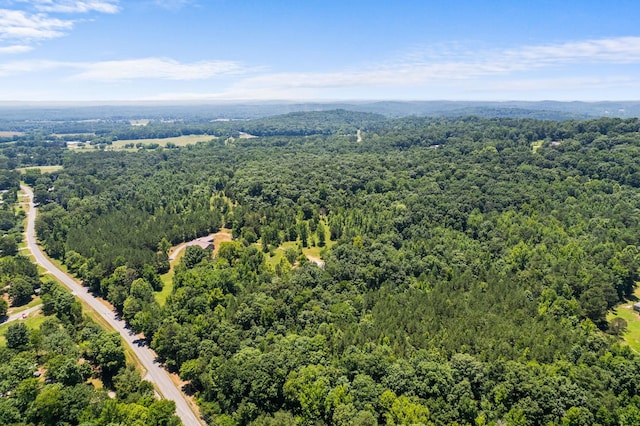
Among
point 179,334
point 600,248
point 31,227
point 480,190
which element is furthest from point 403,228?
point 31,227

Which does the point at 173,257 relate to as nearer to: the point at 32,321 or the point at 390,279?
the point at 32,321

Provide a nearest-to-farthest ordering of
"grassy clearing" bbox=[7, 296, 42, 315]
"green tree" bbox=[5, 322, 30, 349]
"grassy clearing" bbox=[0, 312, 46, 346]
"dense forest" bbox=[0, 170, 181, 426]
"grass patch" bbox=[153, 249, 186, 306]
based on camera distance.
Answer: "dense forest" bbox=[0, 170, 181, 426], "green tree" bbox=[5, 322, 30, 349], "grassy clearing" bbox=[0, 312, 46, 346], "grassy clearing" bbox=[7, 296, 42, 315], "grass patch" bbox=[153, 249, 186, 306]

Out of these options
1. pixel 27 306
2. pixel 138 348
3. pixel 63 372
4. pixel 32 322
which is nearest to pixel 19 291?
pixel 27 306

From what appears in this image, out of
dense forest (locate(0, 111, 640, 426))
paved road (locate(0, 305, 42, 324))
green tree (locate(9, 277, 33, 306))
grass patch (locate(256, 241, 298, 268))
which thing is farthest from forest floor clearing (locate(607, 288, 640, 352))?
green tree (locate(9, 277, 33, 306))

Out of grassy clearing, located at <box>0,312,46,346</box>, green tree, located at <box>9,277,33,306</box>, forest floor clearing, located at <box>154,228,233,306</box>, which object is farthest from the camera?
forest floor clearing, located at <box>154,228,233,306</box>

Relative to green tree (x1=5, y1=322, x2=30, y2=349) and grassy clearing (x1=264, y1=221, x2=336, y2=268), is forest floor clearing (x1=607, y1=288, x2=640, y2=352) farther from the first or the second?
green tree (x1=5, y1=322, x2=30, y2=349)

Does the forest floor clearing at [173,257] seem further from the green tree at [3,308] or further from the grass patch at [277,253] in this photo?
the green tree at [3,308]
